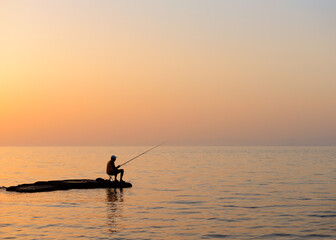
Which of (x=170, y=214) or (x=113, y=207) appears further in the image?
(x=113, y=207)

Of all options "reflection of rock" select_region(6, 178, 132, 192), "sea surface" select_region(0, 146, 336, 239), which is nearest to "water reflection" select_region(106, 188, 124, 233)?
"sea surface" select_region(0, 146, 336, 239)

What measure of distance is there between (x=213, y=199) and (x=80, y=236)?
11.0m

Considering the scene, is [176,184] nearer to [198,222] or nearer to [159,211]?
[159,211]

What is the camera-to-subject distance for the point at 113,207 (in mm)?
21203

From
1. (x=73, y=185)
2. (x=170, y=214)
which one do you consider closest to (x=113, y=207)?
(x=170, y=214)

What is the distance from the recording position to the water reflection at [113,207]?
1694cm

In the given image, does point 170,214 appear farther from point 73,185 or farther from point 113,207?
point 73,185

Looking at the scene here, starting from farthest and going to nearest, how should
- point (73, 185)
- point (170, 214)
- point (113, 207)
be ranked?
point (73, 185) < point (113, 207) < point (170, 214)

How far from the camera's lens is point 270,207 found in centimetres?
2203

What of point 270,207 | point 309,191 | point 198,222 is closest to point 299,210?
point 270,207

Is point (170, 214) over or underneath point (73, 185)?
underneath

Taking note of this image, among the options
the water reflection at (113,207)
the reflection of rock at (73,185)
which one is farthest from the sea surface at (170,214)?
the reflection of rock at (73,185)

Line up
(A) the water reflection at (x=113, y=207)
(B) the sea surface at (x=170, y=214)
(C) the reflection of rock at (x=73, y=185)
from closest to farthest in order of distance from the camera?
(B) the sea surface at (x=170, y=214)
(A) the water reflection at (x=113, y=207)
(C) the reflection of rock at (x=73, y=185)

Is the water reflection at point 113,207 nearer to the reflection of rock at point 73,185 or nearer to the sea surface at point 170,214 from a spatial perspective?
the sea surface at point 170,214
